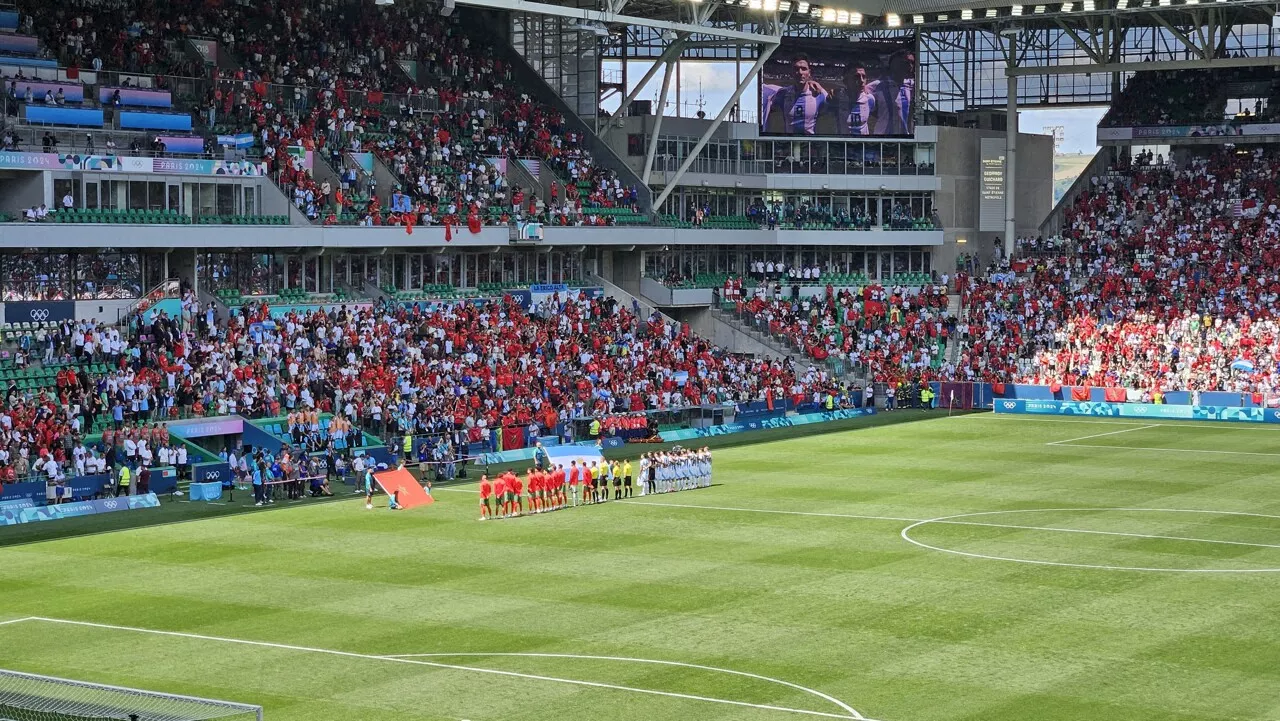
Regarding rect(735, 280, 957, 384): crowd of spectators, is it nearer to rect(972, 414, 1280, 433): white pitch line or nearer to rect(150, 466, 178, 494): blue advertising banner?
rect(972, 414, 1280, 433): white pitch line

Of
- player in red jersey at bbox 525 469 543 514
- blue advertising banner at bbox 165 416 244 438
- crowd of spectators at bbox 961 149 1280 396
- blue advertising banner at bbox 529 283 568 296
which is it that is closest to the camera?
player in red jersey at bbox 525 469 543 514

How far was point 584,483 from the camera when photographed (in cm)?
3950

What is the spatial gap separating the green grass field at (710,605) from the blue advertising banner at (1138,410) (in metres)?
16.4

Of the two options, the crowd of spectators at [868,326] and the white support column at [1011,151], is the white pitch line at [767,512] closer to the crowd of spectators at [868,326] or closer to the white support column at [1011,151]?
the crowd of spectators at [868,326]

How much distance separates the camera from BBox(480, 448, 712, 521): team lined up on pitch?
1481 inches

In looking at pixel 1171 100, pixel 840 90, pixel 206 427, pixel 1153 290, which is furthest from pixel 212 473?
pixel 1171 100

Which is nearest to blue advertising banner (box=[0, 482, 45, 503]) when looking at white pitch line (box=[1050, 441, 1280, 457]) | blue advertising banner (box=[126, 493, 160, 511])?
blue advertising banner (box=[126, 493, 160, 511])

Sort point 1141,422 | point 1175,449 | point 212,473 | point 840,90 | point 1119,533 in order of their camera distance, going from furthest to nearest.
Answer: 1. point 840,90
2. point 1141,422
3. point 1175,449
4. point 212,473
5. point 1119,533

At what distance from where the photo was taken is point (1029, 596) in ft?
92.0

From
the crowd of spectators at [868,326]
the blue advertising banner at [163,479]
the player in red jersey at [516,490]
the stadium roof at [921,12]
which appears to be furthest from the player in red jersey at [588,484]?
the crowd of spectators at [868,326]

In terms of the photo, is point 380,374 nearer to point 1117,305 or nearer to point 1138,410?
point 1138,410

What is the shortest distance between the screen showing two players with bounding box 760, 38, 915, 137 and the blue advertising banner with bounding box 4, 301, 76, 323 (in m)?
35.2

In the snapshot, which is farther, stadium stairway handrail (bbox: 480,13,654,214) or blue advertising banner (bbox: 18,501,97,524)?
stadium stairway handrail (bbox: 480,13,654,214)

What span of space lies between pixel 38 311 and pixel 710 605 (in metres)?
28.3
